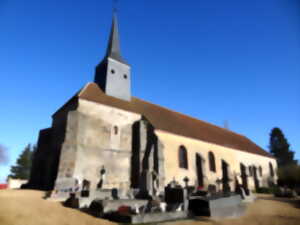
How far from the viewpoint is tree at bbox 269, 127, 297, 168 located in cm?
4396

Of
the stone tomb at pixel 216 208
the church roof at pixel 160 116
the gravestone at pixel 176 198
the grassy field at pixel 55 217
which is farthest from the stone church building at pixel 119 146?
the grassy field at pixel 55 217

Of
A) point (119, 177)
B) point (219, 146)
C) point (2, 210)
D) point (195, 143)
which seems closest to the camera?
point (2, 210)

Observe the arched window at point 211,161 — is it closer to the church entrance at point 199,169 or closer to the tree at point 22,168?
the church entrance at point 199,169

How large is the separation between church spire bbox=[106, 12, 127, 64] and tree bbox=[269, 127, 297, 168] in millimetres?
41229

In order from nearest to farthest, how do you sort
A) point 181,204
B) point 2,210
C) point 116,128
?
point 2,210, point 181,204, point 116,128

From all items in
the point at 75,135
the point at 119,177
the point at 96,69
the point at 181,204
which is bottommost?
the point at 181,204

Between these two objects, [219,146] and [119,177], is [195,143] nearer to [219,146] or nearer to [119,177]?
[219,146]

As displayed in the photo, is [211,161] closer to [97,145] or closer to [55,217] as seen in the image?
[97,145]

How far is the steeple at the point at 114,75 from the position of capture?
21.1 meters

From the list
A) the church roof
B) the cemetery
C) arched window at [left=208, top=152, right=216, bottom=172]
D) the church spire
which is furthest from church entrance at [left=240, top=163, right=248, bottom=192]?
the church spire

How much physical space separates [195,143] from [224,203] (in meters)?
11.9

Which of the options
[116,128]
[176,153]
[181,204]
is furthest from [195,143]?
[181,204]

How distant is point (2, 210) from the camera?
7789 mm

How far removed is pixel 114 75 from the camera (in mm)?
21938
